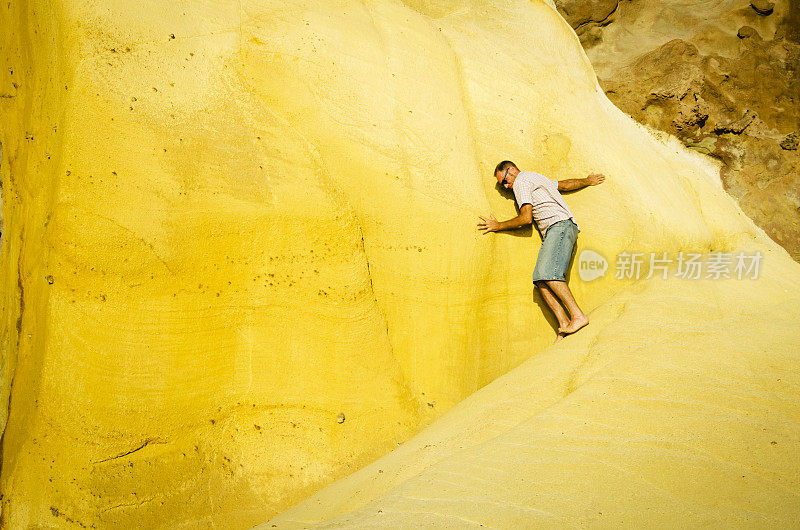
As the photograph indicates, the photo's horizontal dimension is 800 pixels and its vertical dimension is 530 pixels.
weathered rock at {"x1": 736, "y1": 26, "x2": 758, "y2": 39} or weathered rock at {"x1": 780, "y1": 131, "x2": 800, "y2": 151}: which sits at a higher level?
weathered rock at {"x1": 736, "y1": 26, "x2": 758, "y2": 39}

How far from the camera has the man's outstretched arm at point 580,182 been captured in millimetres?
3361

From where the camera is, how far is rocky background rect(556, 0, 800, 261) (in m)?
5.46

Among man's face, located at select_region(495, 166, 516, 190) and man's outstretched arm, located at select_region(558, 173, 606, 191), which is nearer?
man's face, located at select_region(495, 166, 516, 190)

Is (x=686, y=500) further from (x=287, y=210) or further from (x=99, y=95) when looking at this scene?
(x=99, y=95)

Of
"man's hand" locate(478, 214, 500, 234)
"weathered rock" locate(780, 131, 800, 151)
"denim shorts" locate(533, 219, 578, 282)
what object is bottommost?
"denim shorts" locate(533, 219, 578, 282)

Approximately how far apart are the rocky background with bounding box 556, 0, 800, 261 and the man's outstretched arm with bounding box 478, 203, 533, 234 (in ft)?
10.5

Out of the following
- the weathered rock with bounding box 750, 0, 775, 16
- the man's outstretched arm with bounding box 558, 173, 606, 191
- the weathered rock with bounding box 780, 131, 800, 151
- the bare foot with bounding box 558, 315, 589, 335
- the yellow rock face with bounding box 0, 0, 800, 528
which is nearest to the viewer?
the yellow rock face with bounding box 0, 0, 800, 528

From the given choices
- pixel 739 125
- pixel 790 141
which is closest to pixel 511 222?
pixel 739 125

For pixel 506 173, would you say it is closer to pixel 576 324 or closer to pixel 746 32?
pixel 576 324

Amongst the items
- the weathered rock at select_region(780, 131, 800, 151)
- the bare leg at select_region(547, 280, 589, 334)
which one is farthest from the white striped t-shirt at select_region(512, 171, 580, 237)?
the weathered rock at select_region(780, 131, 800, 151)

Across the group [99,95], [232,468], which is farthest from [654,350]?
[99,95]

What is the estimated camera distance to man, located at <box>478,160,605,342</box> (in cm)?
310

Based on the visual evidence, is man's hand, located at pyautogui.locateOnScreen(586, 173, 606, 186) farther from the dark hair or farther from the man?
the dark hair

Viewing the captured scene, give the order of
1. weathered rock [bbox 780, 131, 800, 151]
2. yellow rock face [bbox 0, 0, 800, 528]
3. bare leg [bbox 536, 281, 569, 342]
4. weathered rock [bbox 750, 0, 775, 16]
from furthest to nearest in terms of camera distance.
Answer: weathered rock [bbox 750, 0, 775, 16] → weathered rock [bbox 780, 131, 800, 151] → bare leg [bbox 536, 281, 569, 342] → yellow rock face [bbox 0, 0, 800, 528]
